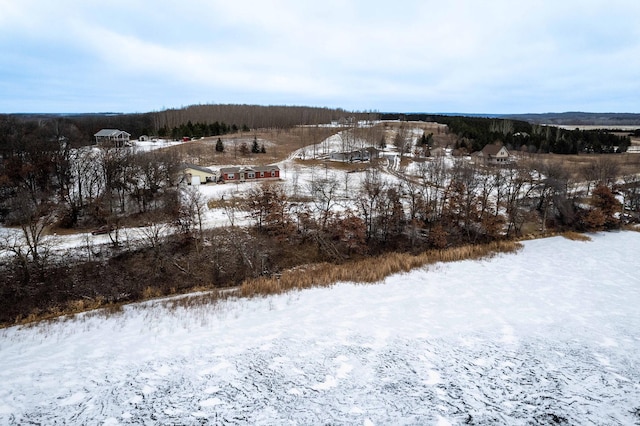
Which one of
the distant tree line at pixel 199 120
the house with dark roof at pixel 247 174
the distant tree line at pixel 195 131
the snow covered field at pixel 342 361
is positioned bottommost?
the snow covered field at pixel 342 361

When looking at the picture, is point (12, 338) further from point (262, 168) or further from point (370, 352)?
point (262, 168)

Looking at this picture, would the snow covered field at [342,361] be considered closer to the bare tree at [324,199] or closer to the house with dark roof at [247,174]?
the bare tree at [324,199]

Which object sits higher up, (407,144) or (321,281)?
(407,144)

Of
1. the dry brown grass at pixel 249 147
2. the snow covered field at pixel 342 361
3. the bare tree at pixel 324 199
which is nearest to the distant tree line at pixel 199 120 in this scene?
the dry brown grass at pixel 249 147

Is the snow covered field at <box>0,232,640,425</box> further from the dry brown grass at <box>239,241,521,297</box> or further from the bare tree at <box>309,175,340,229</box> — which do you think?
the bare tree at <box>309,175,340,229</box>

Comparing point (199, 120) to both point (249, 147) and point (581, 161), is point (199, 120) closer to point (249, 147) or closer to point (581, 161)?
point (249, 147)

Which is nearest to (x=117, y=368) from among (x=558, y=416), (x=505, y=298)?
(x=558, y=416)

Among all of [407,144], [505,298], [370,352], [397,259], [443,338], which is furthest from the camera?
[407,144]

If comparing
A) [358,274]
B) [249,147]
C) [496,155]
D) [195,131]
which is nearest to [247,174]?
[249,147]
